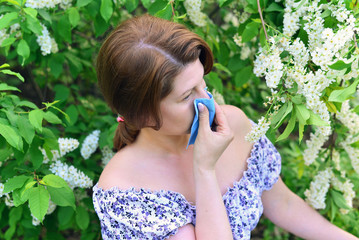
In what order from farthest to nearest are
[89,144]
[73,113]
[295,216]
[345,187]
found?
[73,113] → [89,144] → [345,187] → [295,216]

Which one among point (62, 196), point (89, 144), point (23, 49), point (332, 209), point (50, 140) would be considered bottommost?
point (332, 209)

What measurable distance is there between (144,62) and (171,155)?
1.74 ft

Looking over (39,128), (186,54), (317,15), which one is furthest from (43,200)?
(317,15)

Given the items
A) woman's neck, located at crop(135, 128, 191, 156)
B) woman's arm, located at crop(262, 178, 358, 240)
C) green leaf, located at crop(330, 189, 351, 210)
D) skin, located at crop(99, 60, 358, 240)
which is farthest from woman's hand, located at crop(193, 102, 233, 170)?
green leaf, located at crop(330, 189, 351, 210)

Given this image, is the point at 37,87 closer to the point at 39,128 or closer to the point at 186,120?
the point at 39,128

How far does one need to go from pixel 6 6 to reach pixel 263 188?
1.45m

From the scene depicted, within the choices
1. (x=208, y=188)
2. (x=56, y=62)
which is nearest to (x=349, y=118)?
(x=208, y=188)

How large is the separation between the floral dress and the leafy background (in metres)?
0.23

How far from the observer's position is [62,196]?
1794 millimetres

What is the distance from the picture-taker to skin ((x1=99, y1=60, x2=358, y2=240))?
59.8 inches

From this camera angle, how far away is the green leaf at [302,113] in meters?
1.36

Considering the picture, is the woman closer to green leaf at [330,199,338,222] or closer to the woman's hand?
the woman's hand

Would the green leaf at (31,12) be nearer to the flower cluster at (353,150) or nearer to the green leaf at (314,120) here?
the green leaf at (314,120)

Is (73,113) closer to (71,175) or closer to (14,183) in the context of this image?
(71,175)
